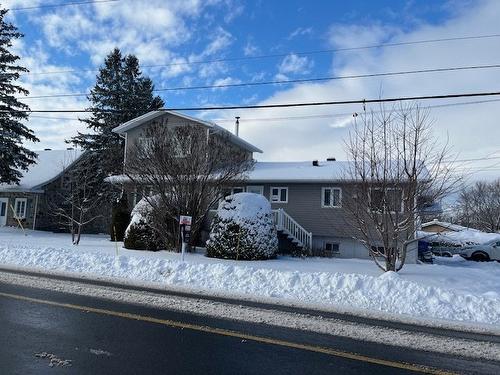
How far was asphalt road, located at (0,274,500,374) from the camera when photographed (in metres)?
5.54

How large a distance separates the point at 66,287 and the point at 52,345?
5.17 metres

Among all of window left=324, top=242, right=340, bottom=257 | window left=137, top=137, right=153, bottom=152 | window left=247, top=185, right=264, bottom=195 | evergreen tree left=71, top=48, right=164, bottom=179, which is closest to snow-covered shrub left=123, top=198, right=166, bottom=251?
window left=137, top=137, right=153, bottom=152

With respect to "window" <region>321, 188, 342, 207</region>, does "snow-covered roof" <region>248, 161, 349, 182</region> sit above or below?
above

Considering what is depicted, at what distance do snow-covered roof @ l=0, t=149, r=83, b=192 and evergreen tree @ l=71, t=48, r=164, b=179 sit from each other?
1.66m

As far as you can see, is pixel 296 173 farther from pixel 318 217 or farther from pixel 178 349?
pixel 178 349

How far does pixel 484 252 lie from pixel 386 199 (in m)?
19.8

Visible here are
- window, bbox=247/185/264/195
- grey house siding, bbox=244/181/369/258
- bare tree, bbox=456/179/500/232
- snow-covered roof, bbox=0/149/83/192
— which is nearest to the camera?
grey house siding, bbox=244/181/369/258

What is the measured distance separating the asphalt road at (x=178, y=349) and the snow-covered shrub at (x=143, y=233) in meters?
11.9

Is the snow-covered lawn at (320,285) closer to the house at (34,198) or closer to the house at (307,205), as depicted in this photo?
the house at (307,205)

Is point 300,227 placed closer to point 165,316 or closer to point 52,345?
point 165,316

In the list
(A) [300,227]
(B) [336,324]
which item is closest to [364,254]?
(A) [300,227]

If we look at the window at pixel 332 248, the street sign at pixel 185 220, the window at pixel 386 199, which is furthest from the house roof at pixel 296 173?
the window at pixel 386 199

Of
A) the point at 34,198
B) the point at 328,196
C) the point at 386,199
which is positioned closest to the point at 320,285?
the point at 386,199

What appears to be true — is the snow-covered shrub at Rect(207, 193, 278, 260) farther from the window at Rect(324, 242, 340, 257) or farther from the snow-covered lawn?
the window at Rect(324, 242, 340, 257)
